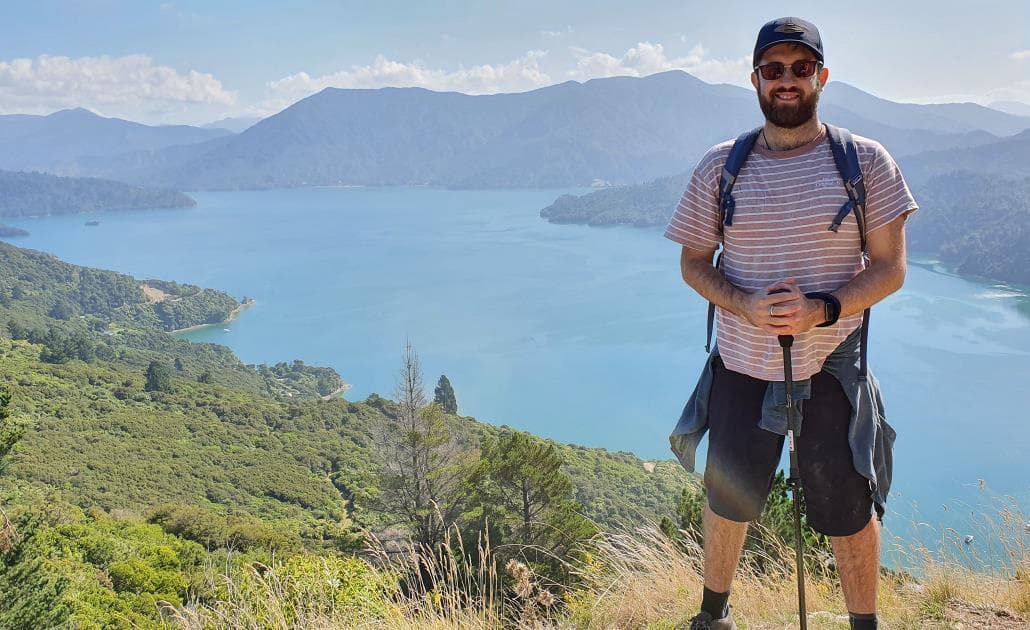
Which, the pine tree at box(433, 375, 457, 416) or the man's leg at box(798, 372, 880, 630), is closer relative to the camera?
the man's leg at box(798, 372, 880, 630)

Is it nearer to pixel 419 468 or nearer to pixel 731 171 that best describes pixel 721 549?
pixel 731 171

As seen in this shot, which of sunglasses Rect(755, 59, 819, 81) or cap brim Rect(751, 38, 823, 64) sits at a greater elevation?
cap brim Rect(751, 38, 823, 64)

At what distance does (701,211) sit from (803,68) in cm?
33

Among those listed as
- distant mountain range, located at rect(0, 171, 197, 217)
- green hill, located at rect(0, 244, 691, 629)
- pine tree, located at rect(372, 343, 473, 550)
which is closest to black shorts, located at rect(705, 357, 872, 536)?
green hill, located at rect(0, 244, 691, 629)

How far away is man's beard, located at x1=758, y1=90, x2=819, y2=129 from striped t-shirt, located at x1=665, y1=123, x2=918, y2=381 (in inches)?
2.2

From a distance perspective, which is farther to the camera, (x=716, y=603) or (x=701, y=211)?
(x=716, y=603)

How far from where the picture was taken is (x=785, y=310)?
1222 millimetres

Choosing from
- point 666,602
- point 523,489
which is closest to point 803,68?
point 666,602

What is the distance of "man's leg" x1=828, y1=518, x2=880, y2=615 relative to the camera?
1.38 m

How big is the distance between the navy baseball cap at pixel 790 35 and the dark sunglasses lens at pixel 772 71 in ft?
0.08

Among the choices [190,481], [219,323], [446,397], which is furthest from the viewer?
[219,323]

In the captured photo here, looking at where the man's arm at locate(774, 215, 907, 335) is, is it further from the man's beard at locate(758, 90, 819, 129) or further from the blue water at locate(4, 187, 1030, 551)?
the blue water at locate(4, 187, 1030, 551)

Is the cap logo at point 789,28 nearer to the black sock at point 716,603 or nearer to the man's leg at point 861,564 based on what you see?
the man's leg at point 861,564

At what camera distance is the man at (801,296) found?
1260 millimetres
